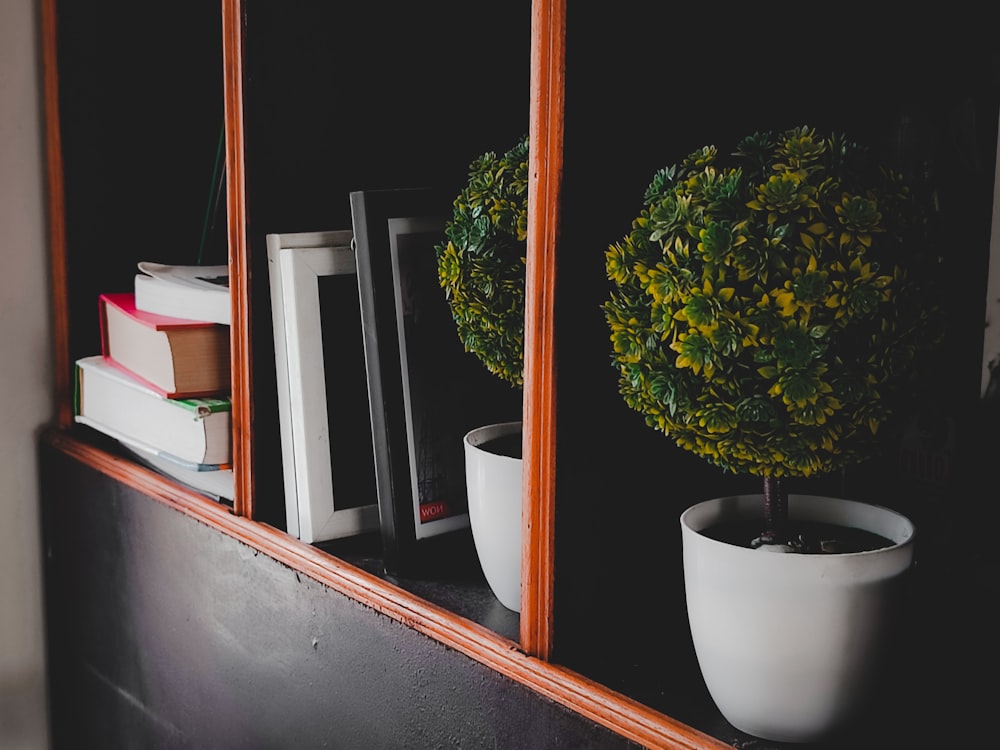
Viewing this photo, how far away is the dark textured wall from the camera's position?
0.93 metres

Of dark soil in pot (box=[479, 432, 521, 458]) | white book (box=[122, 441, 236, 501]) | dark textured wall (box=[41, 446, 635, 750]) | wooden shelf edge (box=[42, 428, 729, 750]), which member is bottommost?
dark textured wall (box=[41, 446, 635, 750])

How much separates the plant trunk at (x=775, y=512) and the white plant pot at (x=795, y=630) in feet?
0.20

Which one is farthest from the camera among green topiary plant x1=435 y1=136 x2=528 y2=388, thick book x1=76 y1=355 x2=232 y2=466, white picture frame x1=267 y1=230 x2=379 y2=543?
thick book x1=76 y1=355 x2=232 y2=466

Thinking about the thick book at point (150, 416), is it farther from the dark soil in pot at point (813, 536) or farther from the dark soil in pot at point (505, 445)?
the dark soil in pot at point (813, 536)

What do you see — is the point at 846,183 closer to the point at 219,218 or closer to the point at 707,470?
the point at 707,470

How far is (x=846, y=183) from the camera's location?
0.68 m

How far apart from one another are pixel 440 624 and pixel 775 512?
34 centimetres

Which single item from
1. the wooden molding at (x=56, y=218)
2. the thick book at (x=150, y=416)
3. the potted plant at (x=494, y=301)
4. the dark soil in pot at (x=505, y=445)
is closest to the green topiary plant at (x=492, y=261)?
the potted plant at (x=494, y=301)

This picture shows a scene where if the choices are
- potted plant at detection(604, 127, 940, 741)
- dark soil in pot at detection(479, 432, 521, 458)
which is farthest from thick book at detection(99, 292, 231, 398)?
potted plant at detection(604, 127, 940, 741)

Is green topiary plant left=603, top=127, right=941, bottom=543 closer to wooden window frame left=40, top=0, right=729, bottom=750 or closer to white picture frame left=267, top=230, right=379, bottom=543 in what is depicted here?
wooden window frame left=40, top=0, right=729, bottom=750

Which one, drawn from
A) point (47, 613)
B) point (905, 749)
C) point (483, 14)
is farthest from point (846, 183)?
point (47, 613)

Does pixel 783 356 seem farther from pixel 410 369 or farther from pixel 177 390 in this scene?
pixel 177 390

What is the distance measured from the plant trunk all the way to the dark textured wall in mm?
194

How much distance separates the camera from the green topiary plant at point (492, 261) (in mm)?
883
